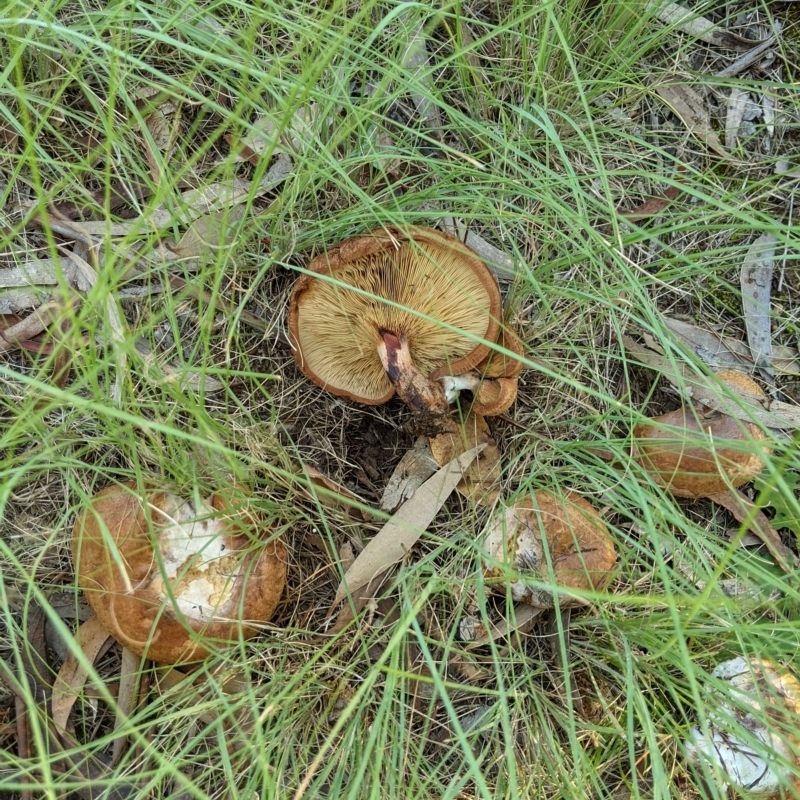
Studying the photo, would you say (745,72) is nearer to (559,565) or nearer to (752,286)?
(752,286)

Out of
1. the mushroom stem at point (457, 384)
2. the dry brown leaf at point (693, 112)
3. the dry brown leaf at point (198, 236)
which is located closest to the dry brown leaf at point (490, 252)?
the mushroom stem at point (457, 384)

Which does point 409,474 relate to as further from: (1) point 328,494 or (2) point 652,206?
(2) point 652,206

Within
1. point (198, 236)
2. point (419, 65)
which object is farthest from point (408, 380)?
point (419, 65)

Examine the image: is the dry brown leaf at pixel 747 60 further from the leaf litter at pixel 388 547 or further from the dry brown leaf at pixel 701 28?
the leaf litter at pixel 388 547

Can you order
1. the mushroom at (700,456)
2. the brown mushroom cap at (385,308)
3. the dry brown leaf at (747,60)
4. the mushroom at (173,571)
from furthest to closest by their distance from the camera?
the dry brown leaf at (747,60) < the mushroom at (700,456) < the brown mushroom cap at (385,308) < the mushroom at (173,571)

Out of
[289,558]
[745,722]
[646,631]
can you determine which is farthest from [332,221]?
[745,722]

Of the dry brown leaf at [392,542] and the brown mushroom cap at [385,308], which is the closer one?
the brown mushroom cap at [385,308]
